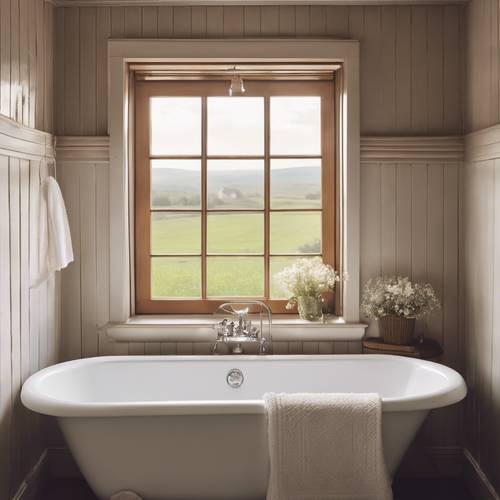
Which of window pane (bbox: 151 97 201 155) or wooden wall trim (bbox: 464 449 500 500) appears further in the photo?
window pane (bbox: 151 97 201 155)

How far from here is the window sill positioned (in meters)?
3.13

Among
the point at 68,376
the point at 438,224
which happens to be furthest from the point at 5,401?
the point at 438,224

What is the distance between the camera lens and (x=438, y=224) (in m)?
3.19

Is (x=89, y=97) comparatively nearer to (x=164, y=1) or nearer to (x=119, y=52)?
(x=119, y=52)

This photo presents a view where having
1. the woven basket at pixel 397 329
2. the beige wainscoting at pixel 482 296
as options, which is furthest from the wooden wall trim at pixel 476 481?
the woven basket at pixel 397 329

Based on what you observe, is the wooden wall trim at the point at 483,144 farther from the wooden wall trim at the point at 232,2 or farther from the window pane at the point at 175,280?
the window pane at the point at 175,280

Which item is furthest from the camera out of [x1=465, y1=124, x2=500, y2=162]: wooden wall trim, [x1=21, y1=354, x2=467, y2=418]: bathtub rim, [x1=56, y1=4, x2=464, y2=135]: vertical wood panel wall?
[x1=56, y1=4, x2=464, y2=135]: vertical wood panel wall

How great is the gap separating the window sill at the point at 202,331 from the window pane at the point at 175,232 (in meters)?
0.49

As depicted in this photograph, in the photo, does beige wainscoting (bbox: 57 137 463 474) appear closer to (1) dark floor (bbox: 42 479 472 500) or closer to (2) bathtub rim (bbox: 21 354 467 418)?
(1) dark floor (bbox: 42 479 472 500)

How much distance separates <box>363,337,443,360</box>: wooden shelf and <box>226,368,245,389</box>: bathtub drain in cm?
70

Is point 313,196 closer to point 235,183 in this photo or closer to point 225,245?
point 235,183

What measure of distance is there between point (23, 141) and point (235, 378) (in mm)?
1574

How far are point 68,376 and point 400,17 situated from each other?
8.56ft

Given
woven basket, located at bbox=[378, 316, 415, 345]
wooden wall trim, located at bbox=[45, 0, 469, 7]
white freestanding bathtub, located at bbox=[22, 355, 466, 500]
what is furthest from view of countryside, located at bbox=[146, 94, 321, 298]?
white freestanding bathtub, located at bbox=[22, 355, 466, 500]
